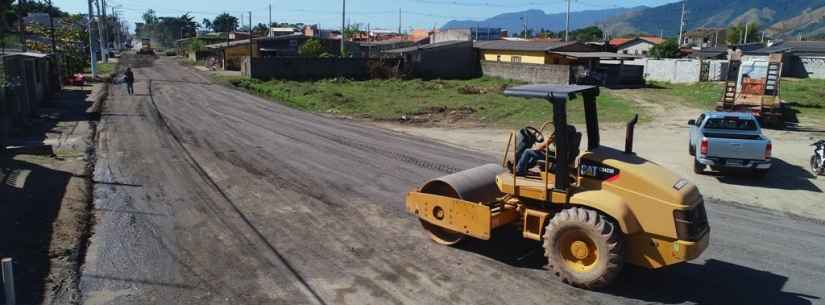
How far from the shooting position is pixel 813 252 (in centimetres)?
960

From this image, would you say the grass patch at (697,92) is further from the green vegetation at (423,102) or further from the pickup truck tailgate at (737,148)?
the pickup truck tailgate at (737,148)

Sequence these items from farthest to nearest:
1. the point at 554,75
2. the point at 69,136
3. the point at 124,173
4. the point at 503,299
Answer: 1. the point at 554,75
2. the point at 69,136
3. the point at 124,173
4. the point at 503,299

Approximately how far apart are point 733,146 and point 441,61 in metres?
36.1

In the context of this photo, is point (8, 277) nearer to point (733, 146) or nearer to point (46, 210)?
point (46, 210)

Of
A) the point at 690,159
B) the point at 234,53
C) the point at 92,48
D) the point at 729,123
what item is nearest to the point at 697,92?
Answer: the point at 690,159

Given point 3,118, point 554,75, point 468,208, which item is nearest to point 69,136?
point 3,118

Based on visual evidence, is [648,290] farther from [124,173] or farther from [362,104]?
[362,104]

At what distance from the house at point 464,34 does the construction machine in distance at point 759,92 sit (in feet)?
168

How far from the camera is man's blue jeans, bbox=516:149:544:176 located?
8.33 metres

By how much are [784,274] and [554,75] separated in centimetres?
3208

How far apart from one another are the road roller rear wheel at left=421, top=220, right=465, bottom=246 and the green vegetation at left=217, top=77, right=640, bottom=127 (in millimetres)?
15539

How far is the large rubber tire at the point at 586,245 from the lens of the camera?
7434 mm

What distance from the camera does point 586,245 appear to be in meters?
7.75

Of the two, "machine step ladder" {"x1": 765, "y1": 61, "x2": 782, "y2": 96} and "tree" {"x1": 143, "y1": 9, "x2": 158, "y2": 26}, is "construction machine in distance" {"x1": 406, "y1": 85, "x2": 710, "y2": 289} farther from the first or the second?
"tree" {"x1": 143, "y1": 9, "x2": 158, "y2": 26}
